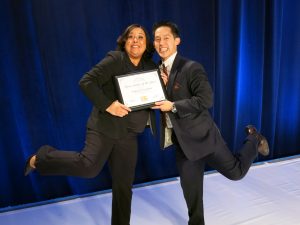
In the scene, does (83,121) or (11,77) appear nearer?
(11,77)

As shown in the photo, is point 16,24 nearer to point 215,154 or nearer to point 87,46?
point 87,46

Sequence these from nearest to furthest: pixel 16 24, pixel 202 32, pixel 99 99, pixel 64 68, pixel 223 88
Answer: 1. pixel 99 99
2. pixel 16 24
3. pixel 64 68
4. pixel 202 32
5. pixel 223 88

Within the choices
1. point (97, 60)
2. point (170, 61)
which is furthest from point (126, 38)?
point (97, 60)

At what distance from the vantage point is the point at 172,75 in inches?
70.5

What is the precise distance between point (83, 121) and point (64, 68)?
0.47 meters

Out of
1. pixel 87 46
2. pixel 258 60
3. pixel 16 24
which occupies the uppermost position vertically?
pixel 16 24

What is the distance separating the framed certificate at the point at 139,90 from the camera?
1.77 meters

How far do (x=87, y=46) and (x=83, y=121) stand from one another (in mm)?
630

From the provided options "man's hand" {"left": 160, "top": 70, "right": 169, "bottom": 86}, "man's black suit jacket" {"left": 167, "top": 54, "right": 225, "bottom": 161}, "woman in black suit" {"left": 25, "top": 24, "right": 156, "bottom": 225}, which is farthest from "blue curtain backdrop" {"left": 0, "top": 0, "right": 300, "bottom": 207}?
"man's black suit jacket" {"left": 167, "top": 54, "right": 225, "bottom": 161}

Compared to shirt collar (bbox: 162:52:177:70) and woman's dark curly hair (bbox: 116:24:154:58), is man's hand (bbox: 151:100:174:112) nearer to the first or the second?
shirt collar (bbox: 162:52:177:70)

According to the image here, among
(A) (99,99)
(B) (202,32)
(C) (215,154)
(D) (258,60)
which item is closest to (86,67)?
(A) (99,99)

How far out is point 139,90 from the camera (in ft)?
5.87

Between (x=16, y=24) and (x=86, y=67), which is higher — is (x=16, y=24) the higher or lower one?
the higher one

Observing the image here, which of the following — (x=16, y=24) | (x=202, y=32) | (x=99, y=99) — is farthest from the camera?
(x=202, y=32)
